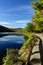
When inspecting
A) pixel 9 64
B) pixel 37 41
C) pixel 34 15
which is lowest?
pixel 9 64

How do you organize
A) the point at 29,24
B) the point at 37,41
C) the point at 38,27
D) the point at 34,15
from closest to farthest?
the point at 37,41, the point at 38,27, the point at 34,15, the point at 29,24

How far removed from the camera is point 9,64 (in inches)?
246

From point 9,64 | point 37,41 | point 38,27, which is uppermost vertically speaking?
point 38,27

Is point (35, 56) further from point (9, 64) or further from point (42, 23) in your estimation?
point (42, 23)

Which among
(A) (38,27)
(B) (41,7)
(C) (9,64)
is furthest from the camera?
(A) (38,27)

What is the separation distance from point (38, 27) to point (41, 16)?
1.99m

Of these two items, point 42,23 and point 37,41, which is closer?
point 37,41

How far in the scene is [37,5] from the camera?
24.1 metres

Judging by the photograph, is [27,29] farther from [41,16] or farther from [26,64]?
[26,64]

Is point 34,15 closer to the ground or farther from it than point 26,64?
farther from it

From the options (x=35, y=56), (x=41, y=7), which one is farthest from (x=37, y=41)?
(x=41, y=7)

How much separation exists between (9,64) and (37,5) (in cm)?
1859

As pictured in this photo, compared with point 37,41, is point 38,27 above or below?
above

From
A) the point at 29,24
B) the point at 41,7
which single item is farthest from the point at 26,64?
the point at 29,24
